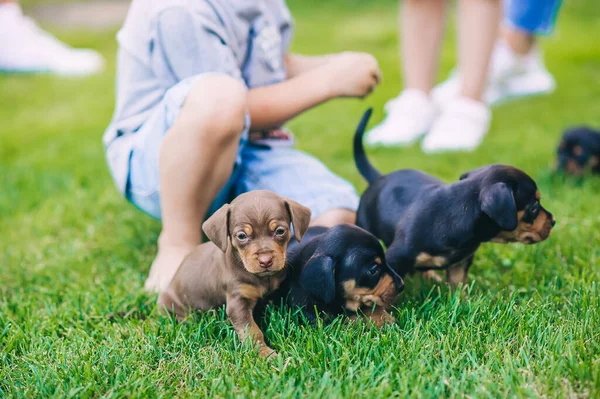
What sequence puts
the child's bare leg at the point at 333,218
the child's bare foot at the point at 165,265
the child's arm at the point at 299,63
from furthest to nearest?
1. the child's arm at the point at 299,63
2. the child's bare leg at the point at 333,218
3. the child's bare foot at the point at 165,265

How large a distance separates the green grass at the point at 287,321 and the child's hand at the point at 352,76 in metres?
0.88

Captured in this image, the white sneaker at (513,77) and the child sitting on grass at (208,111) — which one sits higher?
the child sitting on grass at (208,111)

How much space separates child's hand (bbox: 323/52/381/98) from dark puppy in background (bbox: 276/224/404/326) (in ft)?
2.93

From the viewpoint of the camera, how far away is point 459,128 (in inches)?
191

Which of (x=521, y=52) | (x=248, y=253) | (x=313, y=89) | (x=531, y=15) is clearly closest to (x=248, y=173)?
(x=313, y=89)

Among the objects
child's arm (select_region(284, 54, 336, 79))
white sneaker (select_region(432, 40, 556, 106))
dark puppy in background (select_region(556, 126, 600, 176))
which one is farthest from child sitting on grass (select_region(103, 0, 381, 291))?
white sneaker (select_region(432, 40, 556, 106))

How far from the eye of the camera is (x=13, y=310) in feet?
9.05

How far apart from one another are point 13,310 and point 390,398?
1.64 m

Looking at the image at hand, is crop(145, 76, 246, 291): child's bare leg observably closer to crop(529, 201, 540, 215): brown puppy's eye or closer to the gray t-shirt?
the gray t-shirt

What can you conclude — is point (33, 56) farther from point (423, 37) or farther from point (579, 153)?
point (579, 153)

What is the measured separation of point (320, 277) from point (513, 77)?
4.75m

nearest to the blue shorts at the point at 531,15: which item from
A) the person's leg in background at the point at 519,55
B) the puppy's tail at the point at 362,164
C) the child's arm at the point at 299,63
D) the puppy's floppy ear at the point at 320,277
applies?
the person's leg in background at the point at 519,55

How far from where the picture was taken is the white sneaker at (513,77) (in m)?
6.20

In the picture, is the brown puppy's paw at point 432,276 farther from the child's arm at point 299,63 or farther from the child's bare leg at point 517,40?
the child's bare leg at point 517,40
